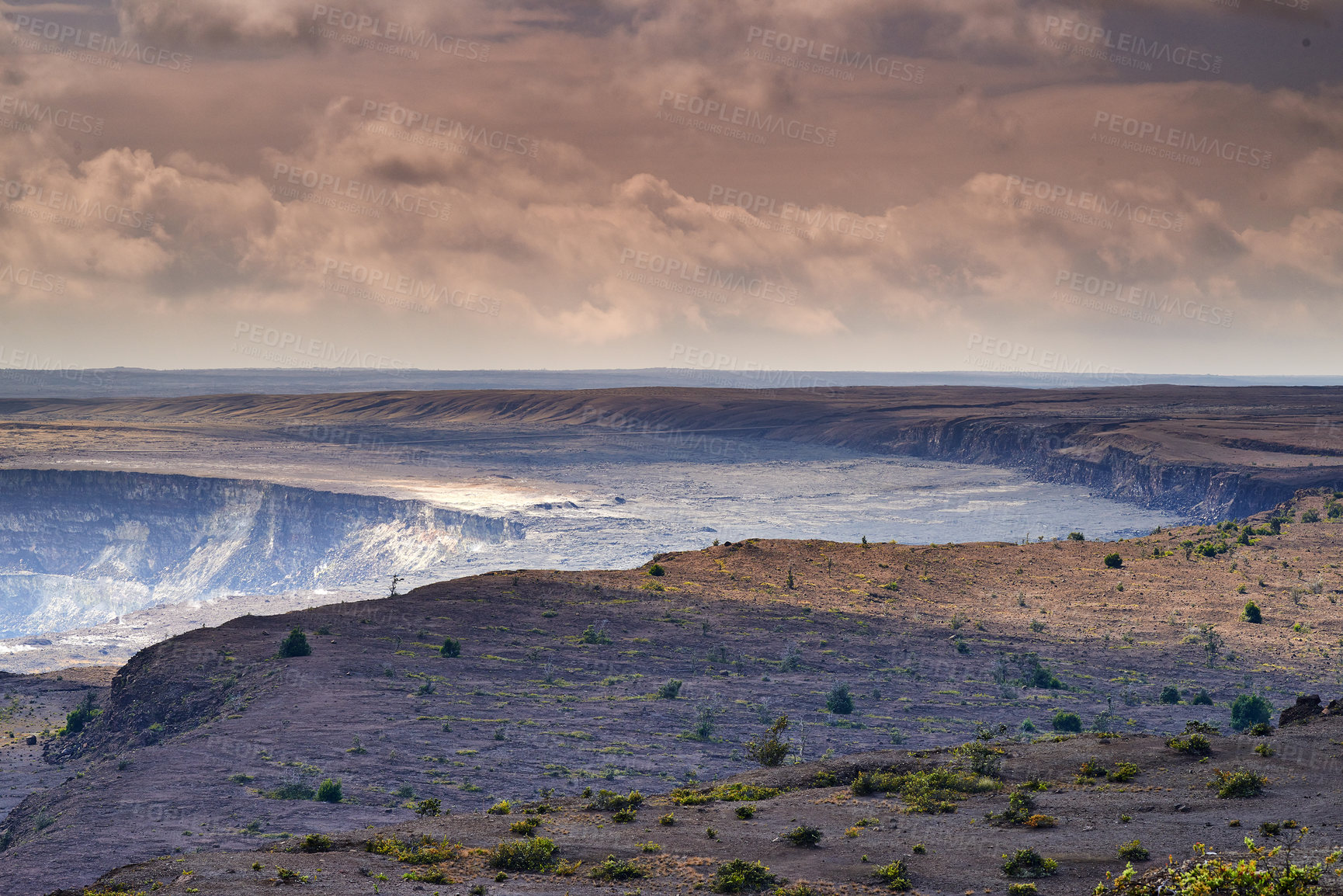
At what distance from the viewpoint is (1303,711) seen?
24.2m

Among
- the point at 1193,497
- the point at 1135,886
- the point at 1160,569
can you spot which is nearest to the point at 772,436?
the point at 1193,497

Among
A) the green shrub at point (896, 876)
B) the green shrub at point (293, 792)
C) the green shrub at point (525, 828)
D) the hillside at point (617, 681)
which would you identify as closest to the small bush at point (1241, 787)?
the hillside at point (617, 681)

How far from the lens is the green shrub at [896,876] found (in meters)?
15.0

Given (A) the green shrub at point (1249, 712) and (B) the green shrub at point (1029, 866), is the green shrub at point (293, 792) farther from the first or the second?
(A) the green shrub at point (1249, 712)

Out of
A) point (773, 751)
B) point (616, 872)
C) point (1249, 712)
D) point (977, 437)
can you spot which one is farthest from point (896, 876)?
point (977, 437)

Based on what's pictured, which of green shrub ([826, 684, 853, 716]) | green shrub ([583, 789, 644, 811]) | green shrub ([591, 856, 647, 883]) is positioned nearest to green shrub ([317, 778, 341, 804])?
green shrub ([583, 789, 644, 811])

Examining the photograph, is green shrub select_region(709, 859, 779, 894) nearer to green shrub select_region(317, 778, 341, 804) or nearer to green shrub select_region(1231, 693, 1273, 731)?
green shrub select_region(317, 778, 341, 804)

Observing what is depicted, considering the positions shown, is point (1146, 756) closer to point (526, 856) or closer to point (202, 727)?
point (526, 856)

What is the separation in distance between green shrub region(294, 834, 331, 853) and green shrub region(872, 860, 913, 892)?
9207 mm

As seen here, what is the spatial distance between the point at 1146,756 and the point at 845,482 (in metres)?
117

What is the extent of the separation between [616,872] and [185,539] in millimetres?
100148

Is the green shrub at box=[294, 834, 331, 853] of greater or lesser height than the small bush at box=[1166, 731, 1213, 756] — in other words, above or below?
below

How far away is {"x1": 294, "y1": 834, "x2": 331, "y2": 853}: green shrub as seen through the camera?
1722 cm

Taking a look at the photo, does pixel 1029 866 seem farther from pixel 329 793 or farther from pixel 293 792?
pixel 293 792
